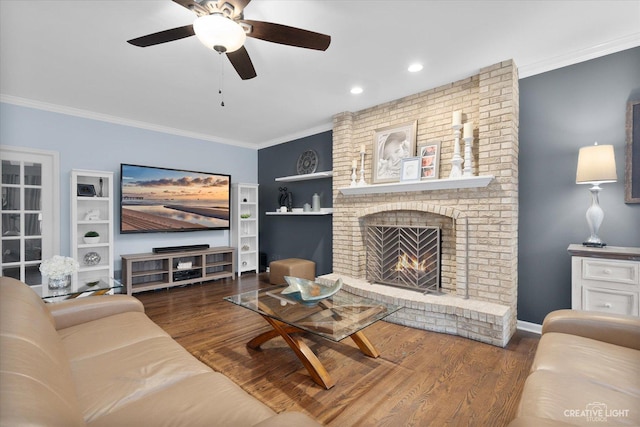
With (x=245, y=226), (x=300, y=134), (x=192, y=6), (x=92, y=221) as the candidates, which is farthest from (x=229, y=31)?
(x=245, y=226)

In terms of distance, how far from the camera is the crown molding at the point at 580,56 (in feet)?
7.47

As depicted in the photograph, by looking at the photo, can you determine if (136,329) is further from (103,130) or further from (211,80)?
(103,130)

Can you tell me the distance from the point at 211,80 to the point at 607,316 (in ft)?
12.2

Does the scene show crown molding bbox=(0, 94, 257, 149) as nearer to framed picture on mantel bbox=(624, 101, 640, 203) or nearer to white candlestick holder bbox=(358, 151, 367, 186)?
white candlestick holder bbox=(358, 151, 367, 186)

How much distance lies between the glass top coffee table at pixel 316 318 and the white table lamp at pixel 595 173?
173cm

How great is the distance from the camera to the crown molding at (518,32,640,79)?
89.7 inches

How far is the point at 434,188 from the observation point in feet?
10.2

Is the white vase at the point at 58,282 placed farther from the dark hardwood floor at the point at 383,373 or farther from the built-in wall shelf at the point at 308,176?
the built-in wall shelf at the point at 308,176

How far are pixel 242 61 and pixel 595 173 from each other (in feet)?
9.20

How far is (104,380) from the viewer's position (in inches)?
48.9

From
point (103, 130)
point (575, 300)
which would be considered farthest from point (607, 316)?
point (103, 130)

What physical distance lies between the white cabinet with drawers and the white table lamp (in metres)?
0.20

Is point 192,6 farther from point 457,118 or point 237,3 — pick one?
point 457,118

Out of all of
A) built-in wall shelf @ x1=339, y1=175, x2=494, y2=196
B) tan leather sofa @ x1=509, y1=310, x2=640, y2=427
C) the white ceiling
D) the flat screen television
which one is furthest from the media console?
tan leather sofa @ x1=509, y1=310, x2=640, y2=427
